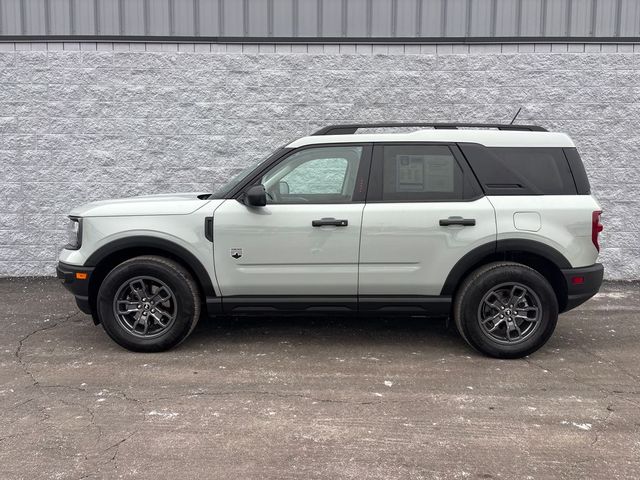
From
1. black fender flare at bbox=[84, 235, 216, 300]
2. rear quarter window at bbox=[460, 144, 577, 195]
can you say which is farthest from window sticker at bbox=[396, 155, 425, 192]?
black fender flare at bbox=[84, 235, 216, 300]

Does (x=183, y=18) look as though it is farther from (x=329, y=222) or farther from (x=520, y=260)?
(x=520, y=260)

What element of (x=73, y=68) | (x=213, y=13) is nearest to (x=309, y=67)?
(x=213, y=13)

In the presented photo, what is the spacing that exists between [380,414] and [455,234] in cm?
170

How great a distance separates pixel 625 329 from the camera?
5.75m

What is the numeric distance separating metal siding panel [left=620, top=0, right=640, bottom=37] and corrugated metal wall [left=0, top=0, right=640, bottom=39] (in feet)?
0.04

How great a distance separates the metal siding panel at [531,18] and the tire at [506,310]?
4488 millimetres

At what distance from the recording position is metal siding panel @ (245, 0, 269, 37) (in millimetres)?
7879

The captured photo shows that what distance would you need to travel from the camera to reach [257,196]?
15.2 ft

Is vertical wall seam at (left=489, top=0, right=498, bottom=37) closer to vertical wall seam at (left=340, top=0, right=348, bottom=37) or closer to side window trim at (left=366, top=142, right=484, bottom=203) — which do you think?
vertical wall seam at (left=340, top=0, right=348, bottom=37)

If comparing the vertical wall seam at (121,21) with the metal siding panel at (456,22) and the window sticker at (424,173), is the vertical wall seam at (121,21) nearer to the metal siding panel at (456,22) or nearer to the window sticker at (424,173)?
the metal siding panel at (456,22)

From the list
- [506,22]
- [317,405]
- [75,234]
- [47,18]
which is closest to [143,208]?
[75,234]

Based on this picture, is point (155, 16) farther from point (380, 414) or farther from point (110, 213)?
point (380, 414)

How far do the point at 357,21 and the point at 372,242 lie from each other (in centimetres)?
434

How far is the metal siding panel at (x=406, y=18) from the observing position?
7848 millimetres
